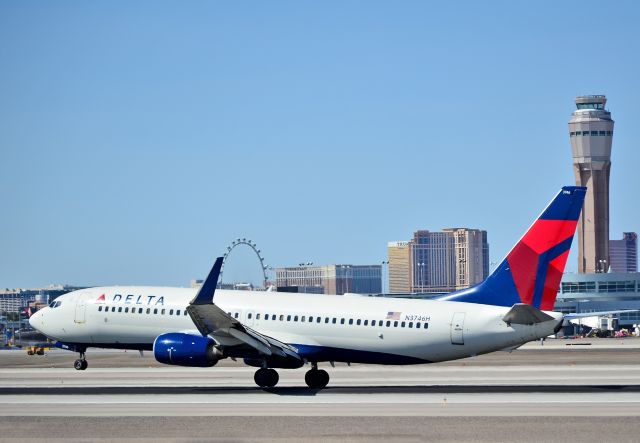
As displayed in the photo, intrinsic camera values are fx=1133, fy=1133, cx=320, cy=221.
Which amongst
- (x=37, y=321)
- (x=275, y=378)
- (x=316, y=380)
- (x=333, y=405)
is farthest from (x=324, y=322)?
(x=37, y=321)

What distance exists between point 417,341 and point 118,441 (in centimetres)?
1659

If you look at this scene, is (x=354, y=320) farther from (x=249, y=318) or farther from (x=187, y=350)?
(x=187, y=350)

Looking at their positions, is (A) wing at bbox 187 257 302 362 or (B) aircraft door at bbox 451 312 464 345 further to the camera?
(B) aircraft door at bbox 451 312 464 345

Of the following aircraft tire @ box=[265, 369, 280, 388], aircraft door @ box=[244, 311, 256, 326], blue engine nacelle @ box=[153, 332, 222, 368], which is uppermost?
aircraft door @ box=[244, 311, 256, 326]

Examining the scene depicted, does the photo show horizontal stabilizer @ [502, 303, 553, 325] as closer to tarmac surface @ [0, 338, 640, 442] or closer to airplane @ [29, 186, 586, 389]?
airplane @ [29, 186, 586, 389]

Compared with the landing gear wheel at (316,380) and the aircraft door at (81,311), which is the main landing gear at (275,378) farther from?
the aircraft door at (81,311)

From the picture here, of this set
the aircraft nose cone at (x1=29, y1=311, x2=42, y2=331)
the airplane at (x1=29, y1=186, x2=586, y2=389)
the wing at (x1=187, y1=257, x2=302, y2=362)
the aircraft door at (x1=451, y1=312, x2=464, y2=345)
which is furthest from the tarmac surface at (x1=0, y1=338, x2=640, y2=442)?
the aircraft nose cone at (x1=29, y1=311, x2=42, y2=331)

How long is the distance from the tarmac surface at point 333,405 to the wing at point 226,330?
1639mm

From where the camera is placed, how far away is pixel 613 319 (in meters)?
168

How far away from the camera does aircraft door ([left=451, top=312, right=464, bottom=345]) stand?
43.6 metres

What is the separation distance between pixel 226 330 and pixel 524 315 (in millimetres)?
11382

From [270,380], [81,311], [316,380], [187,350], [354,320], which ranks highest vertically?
[81,311]

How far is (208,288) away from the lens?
42.5 metres

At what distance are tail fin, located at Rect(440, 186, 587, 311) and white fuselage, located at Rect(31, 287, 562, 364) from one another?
1.07 meters
